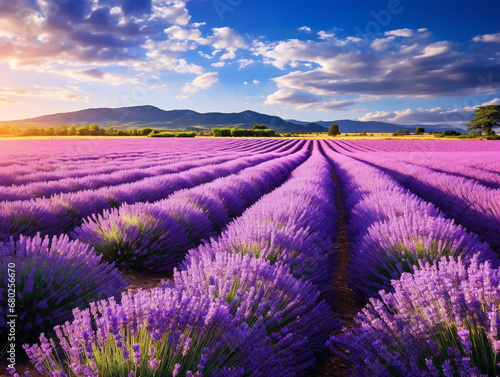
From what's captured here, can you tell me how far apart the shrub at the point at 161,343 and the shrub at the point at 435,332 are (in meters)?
0.39

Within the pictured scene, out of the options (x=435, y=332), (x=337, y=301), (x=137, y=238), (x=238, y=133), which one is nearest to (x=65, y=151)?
(x=137, y=238)

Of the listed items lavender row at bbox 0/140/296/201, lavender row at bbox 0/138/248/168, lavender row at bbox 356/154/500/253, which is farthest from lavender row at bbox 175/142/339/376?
lavender row at bbox 0/138/248/168

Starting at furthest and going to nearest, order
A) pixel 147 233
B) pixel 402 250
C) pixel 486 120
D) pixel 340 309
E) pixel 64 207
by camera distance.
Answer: pixel 486 120 → pixel 64 207 → pixel 147 233 → pixel 340 309 → pixel 402 250

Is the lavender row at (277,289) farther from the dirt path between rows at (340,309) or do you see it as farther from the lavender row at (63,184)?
the lavender row at (63,184)

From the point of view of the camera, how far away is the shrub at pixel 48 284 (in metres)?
1.90

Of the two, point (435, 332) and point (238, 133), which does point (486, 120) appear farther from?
point (435, 332)

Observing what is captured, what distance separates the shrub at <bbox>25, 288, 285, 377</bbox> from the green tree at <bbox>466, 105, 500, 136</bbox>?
65319mm

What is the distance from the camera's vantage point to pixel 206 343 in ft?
3.66

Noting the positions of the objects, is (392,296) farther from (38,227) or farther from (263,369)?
(38,227)

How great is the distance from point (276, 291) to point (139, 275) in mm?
2087

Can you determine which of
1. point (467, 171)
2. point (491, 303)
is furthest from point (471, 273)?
point (467, 171)

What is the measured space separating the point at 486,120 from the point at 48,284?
66.6m

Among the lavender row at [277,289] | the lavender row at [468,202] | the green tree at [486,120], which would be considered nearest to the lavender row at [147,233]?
the lavender row at [277,289]

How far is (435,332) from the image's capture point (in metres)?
1.22
